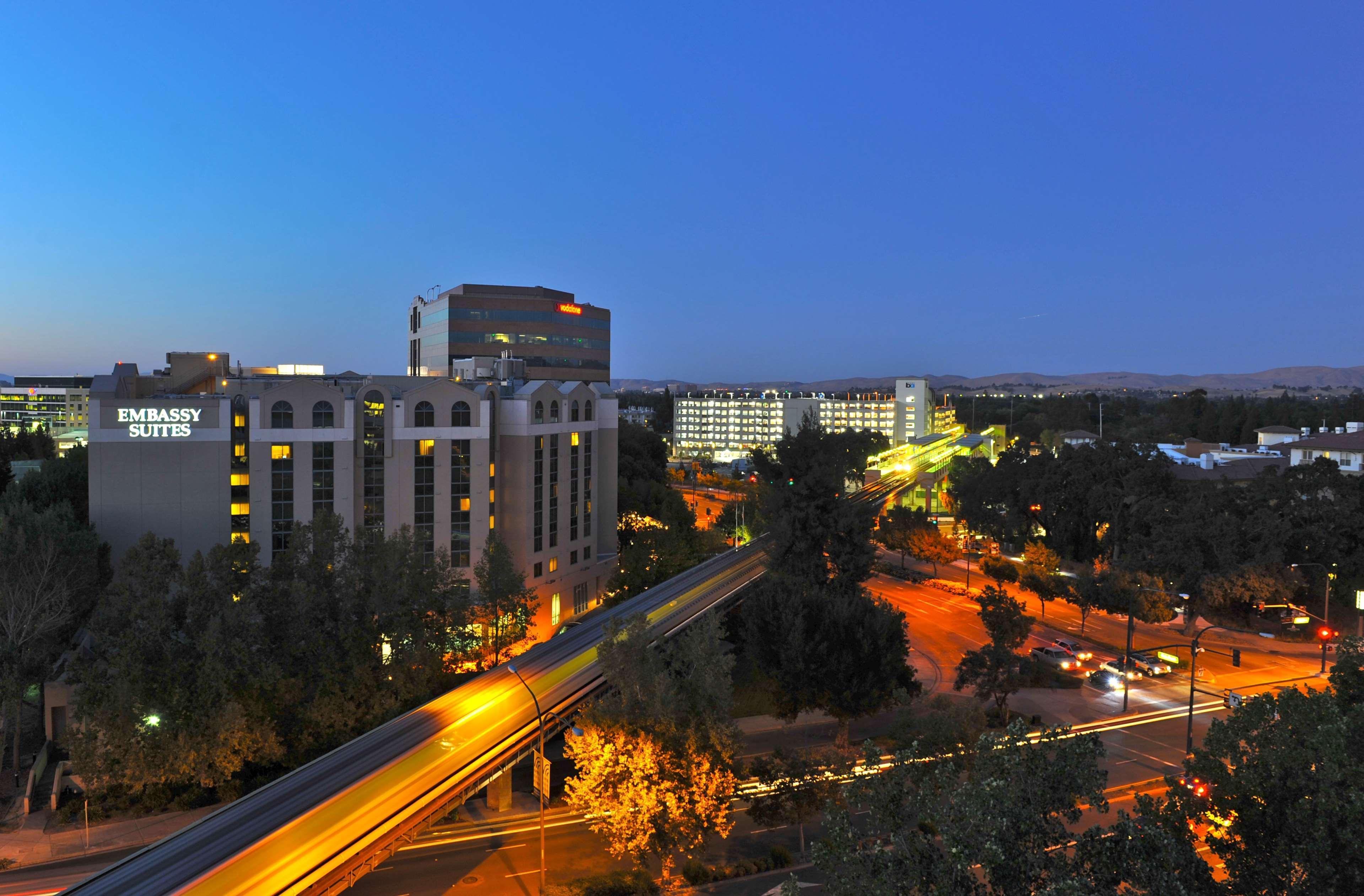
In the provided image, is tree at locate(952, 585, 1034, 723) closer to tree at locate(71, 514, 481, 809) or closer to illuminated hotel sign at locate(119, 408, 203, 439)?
tree at locate(71, 514, 481, 809)

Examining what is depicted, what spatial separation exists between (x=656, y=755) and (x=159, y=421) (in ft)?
130

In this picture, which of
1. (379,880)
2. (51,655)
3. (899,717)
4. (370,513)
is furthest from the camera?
(370,513)

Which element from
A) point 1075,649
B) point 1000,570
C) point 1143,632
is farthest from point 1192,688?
point 1000,570

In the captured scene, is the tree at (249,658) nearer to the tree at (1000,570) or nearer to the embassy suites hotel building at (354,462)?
the embassy suites hotel building at (354,462)

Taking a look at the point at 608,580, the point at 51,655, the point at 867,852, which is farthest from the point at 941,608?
the point at 51,655

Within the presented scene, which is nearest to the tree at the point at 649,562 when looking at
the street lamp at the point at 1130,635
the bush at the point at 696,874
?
the street lamp at the point at 1130,635

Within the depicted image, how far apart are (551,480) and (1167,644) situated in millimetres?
45529

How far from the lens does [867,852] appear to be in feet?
52.5

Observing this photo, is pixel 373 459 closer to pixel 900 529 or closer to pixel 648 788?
pixel 648 788

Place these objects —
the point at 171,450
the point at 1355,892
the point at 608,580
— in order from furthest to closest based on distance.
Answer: the point at 608,580, the point at 171,450, the point at 1355,892

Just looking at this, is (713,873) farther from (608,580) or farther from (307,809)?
(608,580)

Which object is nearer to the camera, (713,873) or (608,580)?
(713,873)

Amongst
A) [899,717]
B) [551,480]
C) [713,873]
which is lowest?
[713,873]

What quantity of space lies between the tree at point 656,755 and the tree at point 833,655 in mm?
10669
